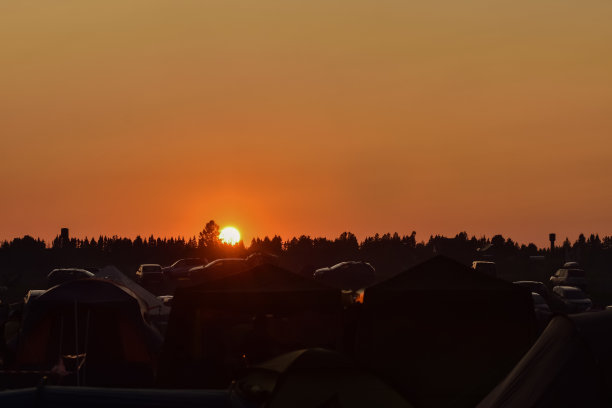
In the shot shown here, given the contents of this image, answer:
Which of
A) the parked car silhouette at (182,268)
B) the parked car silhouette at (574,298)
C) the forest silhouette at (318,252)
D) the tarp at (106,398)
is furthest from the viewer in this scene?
the forest silhouette at (318,252)

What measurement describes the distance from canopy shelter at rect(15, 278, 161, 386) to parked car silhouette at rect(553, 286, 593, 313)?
967 inches

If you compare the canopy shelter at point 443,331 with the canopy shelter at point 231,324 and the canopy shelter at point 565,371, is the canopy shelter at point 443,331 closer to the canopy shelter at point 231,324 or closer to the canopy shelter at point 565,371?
the canopy shelter at point 231,324

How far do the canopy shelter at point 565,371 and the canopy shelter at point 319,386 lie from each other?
1.54 m

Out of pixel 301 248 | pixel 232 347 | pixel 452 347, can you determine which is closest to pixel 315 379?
pixel 452 347

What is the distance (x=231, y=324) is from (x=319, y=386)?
6.02 meters

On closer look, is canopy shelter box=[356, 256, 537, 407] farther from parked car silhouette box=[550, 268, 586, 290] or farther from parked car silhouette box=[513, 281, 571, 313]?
parked car silhouette box=[550, 268, 586, 290]

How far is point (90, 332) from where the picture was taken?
2228 centimetres

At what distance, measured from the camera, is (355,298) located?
802 inches

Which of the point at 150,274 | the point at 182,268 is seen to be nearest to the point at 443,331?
the point at 150,274

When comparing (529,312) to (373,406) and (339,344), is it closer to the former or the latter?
(339,344)

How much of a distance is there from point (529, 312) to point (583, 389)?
648 cm

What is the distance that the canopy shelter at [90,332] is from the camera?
21.6 meters

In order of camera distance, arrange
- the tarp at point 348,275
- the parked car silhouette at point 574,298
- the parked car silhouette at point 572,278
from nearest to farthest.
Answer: the parked car silhouette at point 574,298
the tarp at point 348,275
the parked car silhouette at point 572,278

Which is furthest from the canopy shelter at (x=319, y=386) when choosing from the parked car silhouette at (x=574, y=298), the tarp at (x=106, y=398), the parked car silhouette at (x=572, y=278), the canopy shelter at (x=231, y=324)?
the parked car silhouette at (x=572, y=278)
